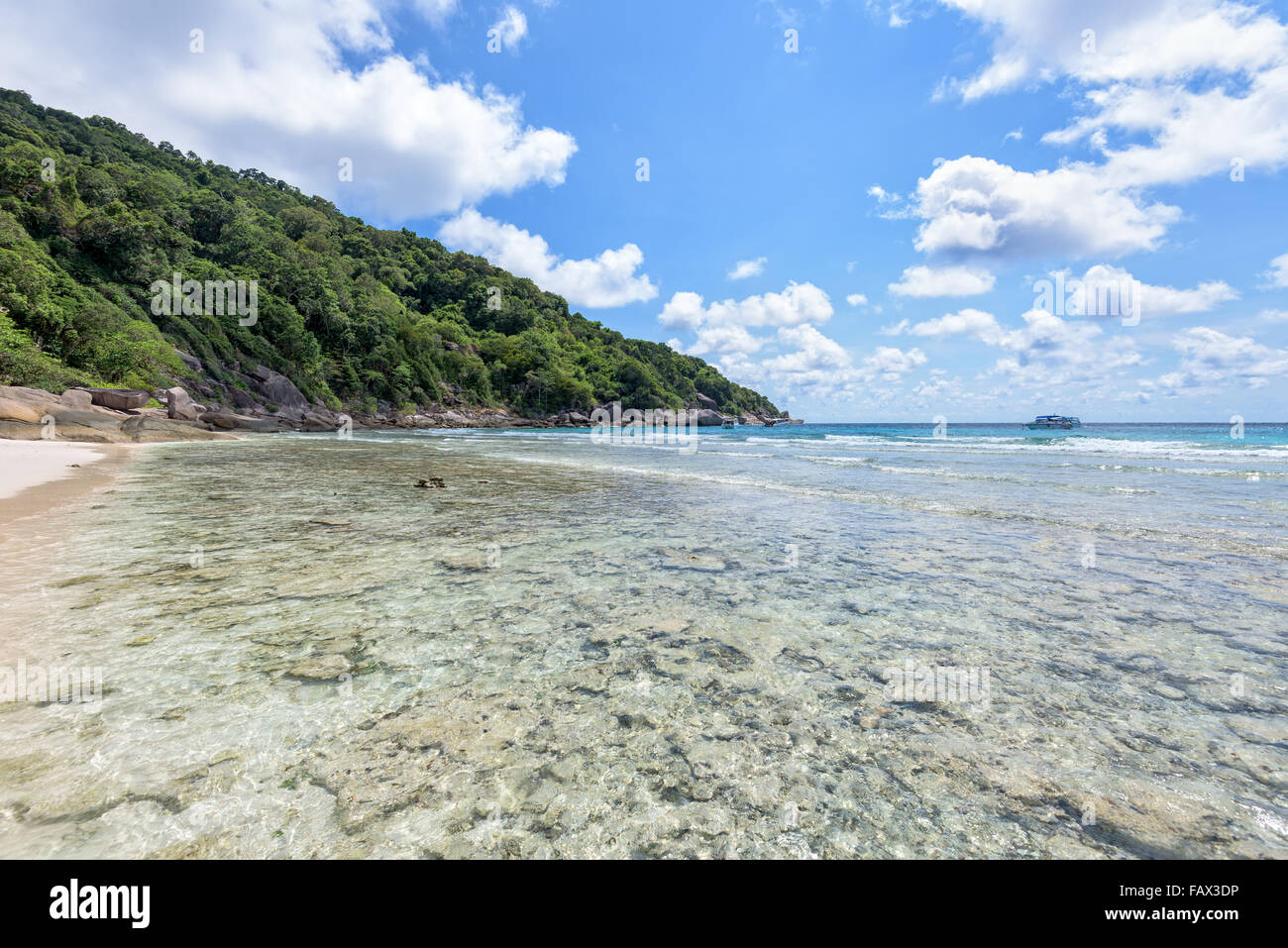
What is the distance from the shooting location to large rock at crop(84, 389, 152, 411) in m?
28.9

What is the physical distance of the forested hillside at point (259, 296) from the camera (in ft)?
117

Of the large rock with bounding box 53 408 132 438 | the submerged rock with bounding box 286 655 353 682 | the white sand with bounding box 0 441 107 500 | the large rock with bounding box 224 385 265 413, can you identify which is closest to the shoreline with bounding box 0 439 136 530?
the white sand with bounding box 0 441 107 500

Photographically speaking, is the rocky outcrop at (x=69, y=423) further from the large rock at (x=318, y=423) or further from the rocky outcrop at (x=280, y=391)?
the rocky outcrop at (x=280, y=391)

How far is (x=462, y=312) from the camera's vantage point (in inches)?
4665

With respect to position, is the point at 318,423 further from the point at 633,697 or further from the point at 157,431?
the point at 633,697

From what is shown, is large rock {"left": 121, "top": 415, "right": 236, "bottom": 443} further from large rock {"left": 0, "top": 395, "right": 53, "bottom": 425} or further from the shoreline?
the shoreline

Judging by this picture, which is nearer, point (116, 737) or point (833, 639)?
point (116, 737)

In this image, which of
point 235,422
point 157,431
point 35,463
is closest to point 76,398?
point 157,431

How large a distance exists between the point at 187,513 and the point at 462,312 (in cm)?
12243

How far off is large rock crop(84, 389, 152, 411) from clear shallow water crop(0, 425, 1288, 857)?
3228 cm

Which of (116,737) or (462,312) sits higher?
(462,312)

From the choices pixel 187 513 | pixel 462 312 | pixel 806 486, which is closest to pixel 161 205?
pixel 462 312

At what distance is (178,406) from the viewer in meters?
35.8

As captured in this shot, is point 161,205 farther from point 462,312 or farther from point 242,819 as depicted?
point 242,819
